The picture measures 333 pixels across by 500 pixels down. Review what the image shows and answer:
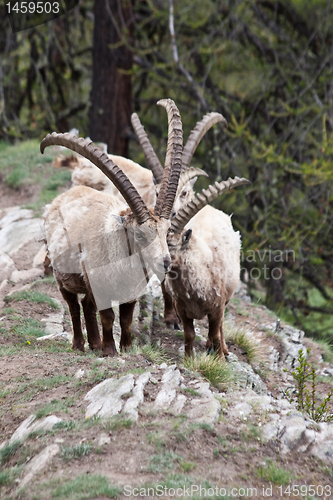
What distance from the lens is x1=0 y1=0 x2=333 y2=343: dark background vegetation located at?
10.9 metres

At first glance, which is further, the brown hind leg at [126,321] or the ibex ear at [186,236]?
the brown hind leg at [126,321]

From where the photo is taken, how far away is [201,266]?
5.55m

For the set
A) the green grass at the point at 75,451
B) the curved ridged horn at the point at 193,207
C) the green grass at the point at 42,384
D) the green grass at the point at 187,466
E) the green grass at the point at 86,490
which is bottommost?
the green grass at the point at 42,384

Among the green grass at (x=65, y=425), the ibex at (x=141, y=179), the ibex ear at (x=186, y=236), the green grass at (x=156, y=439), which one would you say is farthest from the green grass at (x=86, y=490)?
the ibex at (x=141, y=179)

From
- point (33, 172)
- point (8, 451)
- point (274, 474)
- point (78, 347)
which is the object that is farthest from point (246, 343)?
point (33, 172)

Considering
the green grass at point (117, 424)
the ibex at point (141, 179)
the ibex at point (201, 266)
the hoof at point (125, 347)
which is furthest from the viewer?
the ibex at point (141, 179)

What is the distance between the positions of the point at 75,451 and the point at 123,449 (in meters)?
0.33

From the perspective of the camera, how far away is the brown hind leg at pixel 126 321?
559cm

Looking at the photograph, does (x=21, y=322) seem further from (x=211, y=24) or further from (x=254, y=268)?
(x=211, y=24)

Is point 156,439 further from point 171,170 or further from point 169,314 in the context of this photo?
point 169,314

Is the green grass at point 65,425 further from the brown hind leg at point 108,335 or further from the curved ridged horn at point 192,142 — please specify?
the curved ridged horn at point 192,142

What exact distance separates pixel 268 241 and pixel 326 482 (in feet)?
25.7

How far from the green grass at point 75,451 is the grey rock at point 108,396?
412 mm

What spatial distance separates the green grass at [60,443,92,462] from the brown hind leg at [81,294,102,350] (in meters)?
2.36
